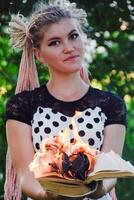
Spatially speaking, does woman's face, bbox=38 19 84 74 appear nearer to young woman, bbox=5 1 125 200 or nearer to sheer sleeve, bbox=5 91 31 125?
young woman, bbox=5 1 125 200

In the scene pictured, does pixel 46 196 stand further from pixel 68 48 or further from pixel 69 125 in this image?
pixel 68 48

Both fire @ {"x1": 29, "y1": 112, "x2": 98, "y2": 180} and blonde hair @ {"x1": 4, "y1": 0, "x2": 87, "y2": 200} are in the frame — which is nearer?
fire @ {"x1": 29, "y1": 112, "x2": 98, "y2": 180}

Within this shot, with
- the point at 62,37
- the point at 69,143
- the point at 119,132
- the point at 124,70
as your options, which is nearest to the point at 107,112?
the point at 119,132

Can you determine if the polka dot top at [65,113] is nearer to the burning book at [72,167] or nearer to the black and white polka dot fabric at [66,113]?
the black and white polka dot fabric at [66,113]

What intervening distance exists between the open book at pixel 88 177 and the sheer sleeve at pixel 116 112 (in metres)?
0.54

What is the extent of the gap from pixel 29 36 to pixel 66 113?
0.41m

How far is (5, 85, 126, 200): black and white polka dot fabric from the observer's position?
3441 millimetres

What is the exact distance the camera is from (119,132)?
3.51 metres

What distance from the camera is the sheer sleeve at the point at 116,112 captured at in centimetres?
350

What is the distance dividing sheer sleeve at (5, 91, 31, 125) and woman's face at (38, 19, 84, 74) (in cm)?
16

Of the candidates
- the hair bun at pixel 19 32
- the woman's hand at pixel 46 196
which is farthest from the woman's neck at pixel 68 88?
the woman's hand at pixel 46 196

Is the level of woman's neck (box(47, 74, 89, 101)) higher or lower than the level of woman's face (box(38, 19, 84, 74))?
lower

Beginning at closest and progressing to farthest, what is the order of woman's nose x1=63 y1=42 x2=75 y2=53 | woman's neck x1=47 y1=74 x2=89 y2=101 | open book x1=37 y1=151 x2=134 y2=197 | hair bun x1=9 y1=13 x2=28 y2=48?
open book x1=37 y1=151 x2=134 y2=197 < woman's nose x1=63 y1=42 x2=75 y2=53 < woman's neck x1=47 y1=74 x2=89 y2=101 < hair bun x1=9 y1=13 x2=28 y2=48

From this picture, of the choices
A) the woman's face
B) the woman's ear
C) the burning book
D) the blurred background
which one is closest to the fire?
the burning book
